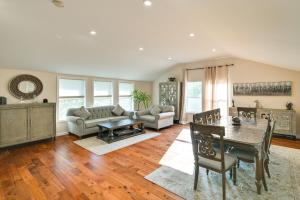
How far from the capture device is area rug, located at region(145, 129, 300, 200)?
2.16m

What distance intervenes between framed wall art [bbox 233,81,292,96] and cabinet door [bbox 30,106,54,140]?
6.35 m

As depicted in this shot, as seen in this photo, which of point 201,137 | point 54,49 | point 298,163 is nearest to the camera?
point 201,137

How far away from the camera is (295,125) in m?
4.59

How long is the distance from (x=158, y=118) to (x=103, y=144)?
2.25 meters

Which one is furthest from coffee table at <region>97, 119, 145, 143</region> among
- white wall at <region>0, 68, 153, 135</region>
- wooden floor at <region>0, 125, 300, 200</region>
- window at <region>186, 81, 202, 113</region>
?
window at <region>186, 81, 202, 113</region>

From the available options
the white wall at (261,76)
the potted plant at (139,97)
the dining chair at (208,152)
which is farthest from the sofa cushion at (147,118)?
the dining chair at (208,152)

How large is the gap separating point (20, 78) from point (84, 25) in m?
Result: 2.78

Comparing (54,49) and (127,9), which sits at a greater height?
(127,9)

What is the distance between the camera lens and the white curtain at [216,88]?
605 cm

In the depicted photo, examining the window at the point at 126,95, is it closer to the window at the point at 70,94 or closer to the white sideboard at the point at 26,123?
the window at the point at 70,94

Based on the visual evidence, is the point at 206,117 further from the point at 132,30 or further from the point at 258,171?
the point at 132,30

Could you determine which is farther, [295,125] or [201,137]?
[295,125]

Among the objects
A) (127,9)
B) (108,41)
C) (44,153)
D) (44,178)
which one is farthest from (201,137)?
(44,153)

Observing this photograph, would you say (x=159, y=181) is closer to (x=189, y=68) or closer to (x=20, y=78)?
(x=20, y=78)
